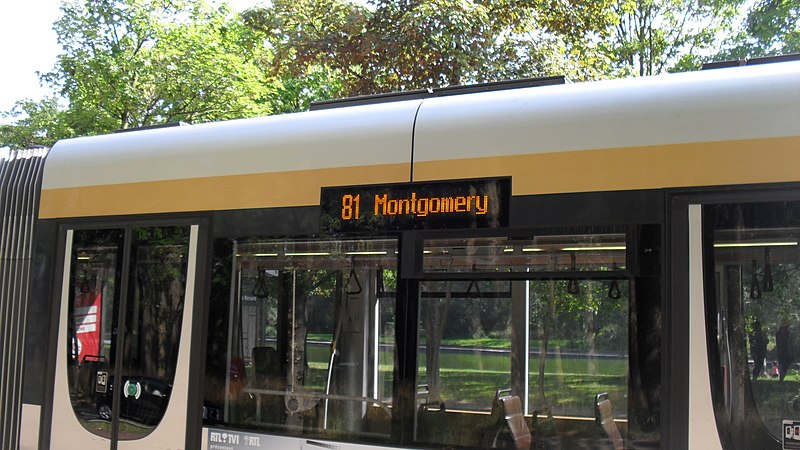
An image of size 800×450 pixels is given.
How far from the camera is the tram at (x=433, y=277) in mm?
3848

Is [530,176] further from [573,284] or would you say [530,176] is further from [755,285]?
[755,285]

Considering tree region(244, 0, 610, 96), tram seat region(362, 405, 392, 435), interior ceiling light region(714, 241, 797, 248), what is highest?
tree region(244, 0, 610, 96)

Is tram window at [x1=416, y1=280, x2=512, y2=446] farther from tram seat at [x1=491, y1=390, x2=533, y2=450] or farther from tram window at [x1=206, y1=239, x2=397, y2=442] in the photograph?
tram window at [x1=206, y1=239, x2=397, y2=442]

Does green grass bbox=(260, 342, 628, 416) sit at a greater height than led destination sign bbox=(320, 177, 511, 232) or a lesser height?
lesser

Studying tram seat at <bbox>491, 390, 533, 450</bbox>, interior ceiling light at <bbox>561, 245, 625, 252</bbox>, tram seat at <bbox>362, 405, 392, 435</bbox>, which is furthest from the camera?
tram seat at <bbox>362, 405, 392, 435</bbox>

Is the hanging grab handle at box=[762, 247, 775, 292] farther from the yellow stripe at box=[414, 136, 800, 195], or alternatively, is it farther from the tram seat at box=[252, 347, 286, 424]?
the tram seat at box=[252, 347, 286, 424]

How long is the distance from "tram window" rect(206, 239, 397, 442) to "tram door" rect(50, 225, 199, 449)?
Result: 12.8 inches

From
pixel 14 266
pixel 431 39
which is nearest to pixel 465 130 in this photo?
pixel 14 266

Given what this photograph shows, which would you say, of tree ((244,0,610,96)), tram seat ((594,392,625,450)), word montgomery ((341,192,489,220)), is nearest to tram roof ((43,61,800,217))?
word montgomery ((341,192,489,220))

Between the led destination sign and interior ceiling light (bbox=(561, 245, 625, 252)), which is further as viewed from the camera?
the led destination sign

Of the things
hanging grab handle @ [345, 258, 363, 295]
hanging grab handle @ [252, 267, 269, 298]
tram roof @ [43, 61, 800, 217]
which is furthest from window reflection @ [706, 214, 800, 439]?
hanging grab handle @ [252, 267, 269, 298]

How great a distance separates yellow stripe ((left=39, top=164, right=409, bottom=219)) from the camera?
4.93 m

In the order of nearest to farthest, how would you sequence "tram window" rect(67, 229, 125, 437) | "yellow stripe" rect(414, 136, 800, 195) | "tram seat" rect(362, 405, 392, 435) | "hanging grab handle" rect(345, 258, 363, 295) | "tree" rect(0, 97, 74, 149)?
"yellow stripe" rect(414, 136, 800, 195)
"tram seat" rect(362, 405, 392, 435)
"hanging grab handle" rect(345, 258, 363, 295)
"tram window" rect(67, 229, 125, 437)
"tree" rect(0, 97, 74, 149)

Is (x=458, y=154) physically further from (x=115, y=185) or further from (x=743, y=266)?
(x=115, y=185)
